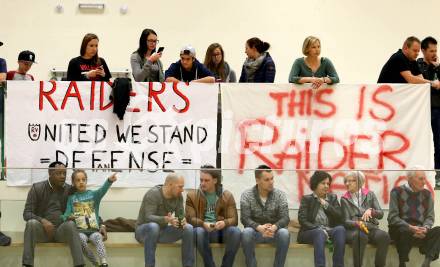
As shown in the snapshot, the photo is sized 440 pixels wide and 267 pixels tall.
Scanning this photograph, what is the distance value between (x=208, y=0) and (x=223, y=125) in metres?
4.23

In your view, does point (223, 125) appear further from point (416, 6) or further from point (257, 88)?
point (416, 6)

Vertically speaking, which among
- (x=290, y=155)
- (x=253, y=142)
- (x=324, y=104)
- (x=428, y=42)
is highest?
(x=428, y=42)

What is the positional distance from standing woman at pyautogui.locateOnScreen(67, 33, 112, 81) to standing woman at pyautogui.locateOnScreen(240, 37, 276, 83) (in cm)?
152

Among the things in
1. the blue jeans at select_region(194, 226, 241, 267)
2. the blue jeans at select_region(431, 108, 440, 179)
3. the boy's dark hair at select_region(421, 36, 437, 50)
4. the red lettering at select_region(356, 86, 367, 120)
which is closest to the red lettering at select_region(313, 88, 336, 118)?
the red lettering at select_region(356, 86, 367, 120)

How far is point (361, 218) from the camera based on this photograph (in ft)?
28.6

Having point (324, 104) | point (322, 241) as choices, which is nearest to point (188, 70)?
point (324, 104)

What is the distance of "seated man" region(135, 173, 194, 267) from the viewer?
855 centimetres

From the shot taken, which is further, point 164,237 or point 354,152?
point 354,152

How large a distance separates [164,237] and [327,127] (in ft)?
7.88

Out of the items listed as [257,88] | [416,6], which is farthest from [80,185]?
[416,6]

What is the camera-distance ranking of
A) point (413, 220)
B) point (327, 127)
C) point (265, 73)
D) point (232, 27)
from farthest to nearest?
point (232, 27) < point (265, 73) < point (327, 127) < point (413, 220)

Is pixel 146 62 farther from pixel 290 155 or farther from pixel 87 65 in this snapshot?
pixel 290 155

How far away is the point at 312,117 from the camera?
33.2 ft

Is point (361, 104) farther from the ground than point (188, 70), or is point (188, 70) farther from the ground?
point (188, 70)
